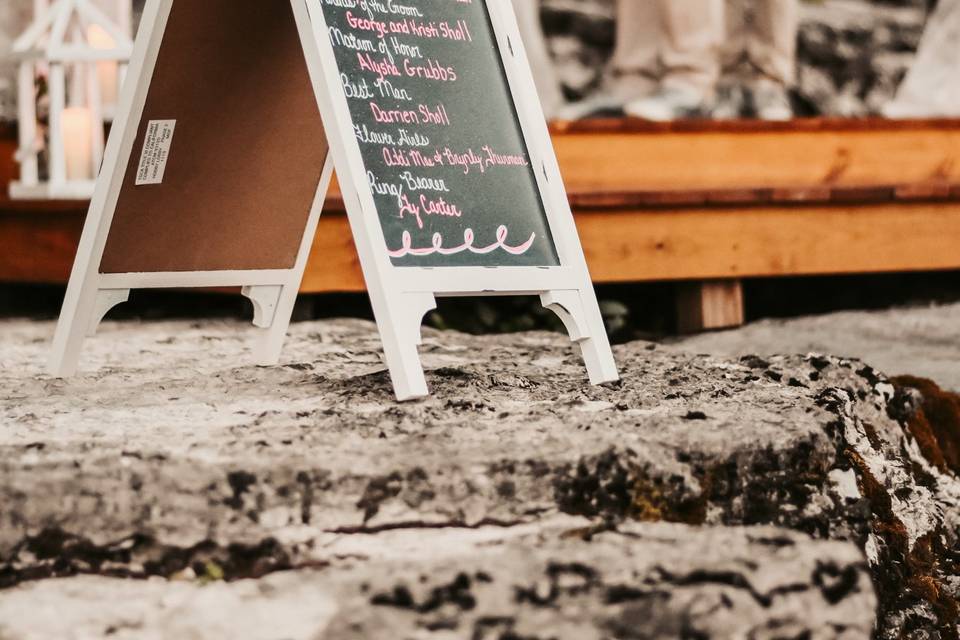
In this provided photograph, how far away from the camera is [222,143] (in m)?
2.19

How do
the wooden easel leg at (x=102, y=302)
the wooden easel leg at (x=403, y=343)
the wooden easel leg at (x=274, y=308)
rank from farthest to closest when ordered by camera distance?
the wooden easel leg at (x=274, y=308)
the wooden easel leg at (x=102, y=302)
the wooden easel leg at (x=403, y=343)

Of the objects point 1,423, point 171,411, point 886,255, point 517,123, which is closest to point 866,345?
point 886,255

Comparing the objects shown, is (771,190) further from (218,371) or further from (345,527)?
(345,527)

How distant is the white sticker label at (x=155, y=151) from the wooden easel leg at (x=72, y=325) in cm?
22

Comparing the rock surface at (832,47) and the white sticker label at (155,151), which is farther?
the rock surface at (832,47)

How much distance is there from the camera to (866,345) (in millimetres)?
3078

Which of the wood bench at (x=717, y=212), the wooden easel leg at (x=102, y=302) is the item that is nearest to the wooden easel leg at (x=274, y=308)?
the wooden easel leg at (x=102, y=302)

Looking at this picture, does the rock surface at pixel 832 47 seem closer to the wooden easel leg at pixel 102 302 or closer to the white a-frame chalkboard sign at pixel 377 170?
the white a-frame chalkboard sign at pixel 377 170

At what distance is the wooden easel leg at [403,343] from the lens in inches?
70.4

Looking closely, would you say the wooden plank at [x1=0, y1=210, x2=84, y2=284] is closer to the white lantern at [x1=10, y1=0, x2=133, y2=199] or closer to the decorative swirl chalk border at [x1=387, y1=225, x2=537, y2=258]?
the white lantern at [x1=10, y1=0, x2=133, y2=199]

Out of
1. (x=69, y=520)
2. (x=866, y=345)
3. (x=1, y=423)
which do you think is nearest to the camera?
(x=69, y=520)

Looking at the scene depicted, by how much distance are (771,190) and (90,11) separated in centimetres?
196

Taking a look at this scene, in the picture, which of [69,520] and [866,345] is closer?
[69,520]

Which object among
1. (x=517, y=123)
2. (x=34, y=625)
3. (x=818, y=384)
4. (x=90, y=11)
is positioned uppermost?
(x=90, y=11)
